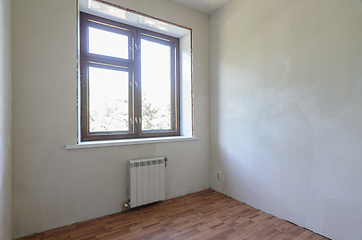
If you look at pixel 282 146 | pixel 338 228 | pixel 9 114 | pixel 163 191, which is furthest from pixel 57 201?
pixel 338 228

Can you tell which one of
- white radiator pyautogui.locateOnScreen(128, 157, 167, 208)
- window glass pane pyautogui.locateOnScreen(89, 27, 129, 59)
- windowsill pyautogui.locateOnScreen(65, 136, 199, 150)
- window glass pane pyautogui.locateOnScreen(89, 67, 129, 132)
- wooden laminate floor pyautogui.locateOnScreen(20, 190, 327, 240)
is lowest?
wooden laminate floor pyautogui.locateOnScreen(20, 190, 327, 240)

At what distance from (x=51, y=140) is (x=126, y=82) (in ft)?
4.23

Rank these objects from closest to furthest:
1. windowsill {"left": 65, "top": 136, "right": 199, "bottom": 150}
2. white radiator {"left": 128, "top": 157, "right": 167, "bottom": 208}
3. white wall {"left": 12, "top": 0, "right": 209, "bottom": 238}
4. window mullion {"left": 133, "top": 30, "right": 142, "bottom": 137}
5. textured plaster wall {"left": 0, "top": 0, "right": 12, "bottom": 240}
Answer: textured plaster wall {"left": 0, "top": 0, "right": 12, "bottom": 240}, white wall {"left": 12, "top": 0, "right": 209, "bottom": 238}, windowsill {"left": 65, "top": 136, "right": 199, "bottom": 150}, white radiator {"left": 128, "top": 157, "right": 167, "bottom": 208}, window mullion {"left": 133, "top": 30, "right": 142, "bottom": 137}

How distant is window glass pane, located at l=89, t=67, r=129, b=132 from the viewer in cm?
269

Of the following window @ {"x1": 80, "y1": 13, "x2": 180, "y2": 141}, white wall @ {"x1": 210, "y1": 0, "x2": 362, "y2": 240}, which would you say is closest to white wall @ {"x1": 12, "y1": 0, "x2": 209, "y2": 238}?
window @ {"x1": 80, "y1": 13, "x2": 180, "y2": 141}

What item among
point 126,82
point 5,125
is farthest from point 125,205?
point 126,82

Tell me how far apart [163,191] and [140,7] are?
2.65 metres

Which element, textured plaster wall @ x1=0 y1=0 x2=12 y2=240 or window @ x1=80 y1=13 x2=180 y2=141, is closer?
textured plaster wall @ x1=0 y1=0 x2=12 y2=240

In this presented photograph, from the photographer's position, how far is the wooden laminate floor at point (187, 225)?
2021mm

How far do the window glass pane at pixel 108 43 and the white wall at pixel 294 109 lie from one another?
1.55 metres

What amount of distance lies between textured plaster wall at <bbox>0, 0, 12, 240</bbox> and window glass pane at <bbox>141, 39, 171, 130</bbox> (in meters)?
1.63

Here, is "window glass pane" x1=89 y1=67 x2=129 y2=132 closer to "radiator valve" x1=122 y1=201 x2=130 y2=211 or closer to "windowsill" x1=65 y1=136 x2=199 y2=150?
"windowsill" x1=65 y1=136 x2=199 y2=150

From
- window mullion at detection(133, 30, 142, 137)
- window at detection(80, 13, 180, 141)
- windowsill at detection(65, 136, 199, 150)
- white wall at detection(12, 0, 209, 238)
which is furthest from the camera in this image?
window mullion at detection(133, 30, 142, 137)

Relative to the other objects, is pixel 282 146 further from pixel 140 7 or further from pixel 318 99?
pixel 140 7
